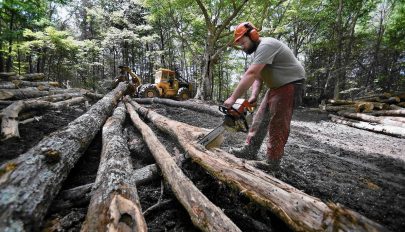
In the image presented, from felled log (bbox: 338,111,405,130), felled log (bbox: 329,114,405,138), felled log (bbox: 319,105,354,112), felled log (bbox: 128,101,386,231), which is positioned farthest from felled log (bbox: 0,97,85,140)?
felled log (bbox: 319,105,354,112)

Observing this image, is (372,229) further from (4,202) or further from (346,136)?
(346,136)

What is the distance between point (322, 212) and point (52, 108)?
21.5 feet

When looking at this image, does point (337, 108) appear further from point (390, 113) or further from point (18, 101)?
point (18, 101)

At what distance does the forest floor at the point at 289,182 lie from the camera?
2055mm

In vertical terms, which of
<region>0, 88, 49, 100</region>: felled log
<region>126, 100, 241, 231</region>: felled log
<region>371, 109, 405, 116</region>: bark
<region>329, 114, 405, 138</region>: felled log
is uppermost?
<region>371, 109, 405, 116</region>: bark

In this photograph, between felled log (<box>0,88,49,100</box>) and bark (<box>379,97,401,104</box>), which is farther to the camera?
bark (<box>379,97,401,104</box>)

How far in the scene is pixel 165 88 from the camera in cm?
1460

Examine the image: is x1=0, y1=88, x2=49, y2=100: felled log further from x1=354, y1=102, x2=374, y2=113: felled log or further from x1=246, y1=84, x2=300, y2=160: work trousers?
x1=354, y1=102, x2=374, y2=113: felled log

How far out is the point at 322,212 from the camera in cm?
147

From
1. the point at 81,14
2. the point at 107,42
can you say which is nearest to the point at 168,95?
the point at 107,42

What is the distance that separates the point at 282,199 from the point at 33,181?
1.88 meters

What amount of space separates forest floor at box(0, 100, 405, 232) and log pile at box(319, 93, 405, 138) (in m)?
2.07

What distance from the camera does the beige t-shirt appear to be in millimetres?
2904

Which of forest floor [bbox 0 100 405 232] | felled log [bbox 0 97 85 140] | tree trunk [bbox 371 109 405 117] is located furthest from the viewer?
tree trunk [bbox 371 109 405 117]
